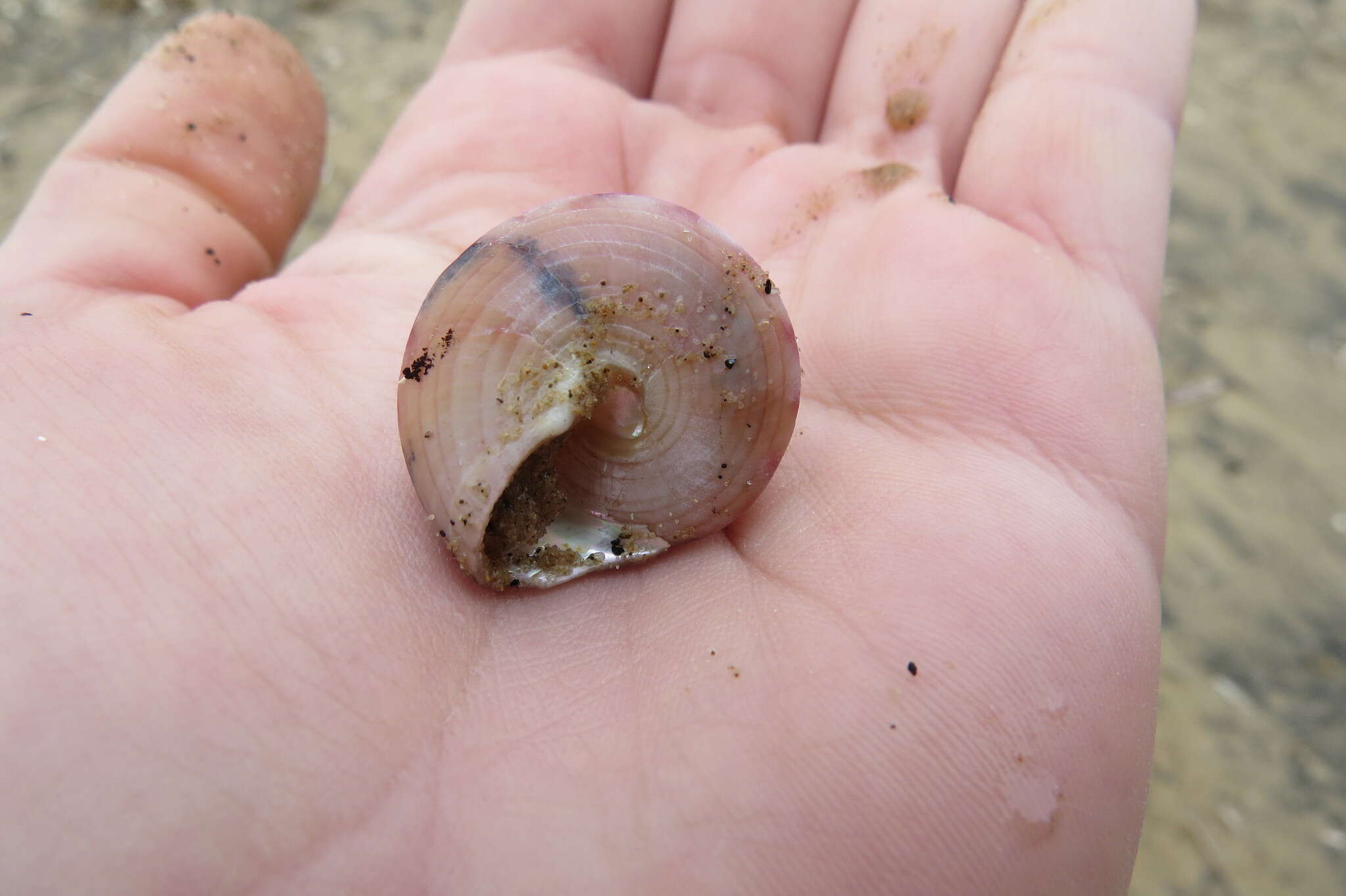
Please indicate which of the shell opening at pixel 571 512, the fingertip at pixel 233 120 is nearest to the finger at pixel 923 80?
the shell opening at pixel 571 512

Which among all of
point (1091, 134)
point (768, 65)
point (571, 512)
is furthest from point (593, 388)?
point (768, 65)

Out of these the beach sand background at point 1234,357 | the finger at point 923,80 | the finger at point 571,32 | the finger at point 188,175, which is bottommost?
the beach sand background at point 1234,357

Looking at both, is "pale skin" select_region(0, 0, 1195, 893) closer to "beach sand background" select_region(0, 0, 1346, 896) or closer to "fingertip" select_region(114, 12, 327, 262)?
"fingertip" select_region(114, 12, 327, 262)

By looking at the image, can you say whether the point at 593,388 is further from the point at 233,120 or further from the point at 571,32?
the point at 571,32

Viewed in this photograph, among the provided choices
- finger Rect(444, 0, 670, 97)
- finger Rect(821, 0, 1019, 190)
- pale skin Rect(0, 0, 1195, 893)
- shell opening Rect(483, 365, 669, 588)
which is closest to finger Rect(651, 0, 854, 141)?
finger Rect(821, 0, 1019, 190)

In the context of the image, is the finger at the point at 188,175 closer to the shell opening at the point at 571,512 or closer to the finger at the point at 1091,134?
the shell opening at the point at 571,512

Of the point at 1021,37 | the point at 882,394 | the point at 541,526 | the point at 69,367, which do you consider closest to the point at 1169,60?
the point at 1021,37
